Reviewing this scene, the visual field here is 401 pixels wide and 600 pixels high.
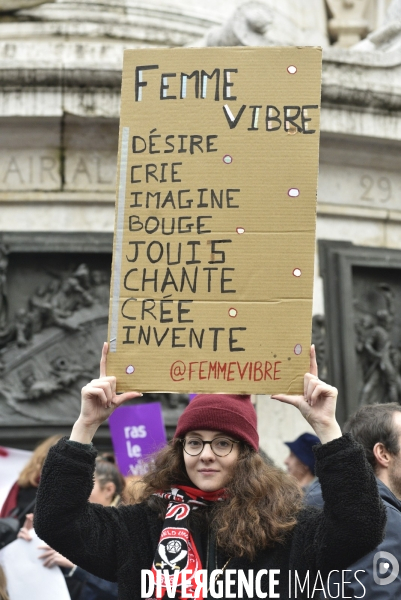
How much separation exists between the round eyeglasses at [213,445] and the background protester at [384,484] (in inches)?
26.8

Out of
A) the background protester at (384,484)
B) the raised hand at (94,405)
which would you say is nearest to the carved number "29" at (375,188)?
the background protester at (384,484)

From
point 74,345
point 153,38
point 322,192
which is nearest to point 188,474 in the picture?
point 74,345

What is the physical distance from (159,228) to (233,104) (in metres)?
0.54

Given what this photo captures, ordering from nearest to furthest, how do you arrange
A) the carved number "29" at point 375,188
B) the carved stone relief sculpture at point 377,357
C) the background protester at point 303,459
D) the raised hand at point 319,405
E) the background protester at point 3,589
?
the raised hand at point 319,405
the background protester at point 3,589
the background protester at point 303,459
the carved stone relief sculpture at point 377,357
the carved number "29" at point 375,188

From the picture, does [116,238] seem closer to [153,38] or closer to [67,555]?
[67,555]

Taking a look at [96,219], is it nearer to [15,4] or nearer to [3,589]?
[15,4]

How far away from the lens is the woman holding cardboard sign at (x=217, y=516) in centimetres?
384

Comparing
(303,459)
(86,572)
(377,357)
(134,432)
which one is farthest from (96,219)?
(86,572)

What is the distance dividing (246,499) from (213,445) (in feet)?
0.74

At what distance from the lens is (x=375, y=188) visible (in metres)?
9.23

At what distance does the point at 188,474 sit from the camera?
413cm

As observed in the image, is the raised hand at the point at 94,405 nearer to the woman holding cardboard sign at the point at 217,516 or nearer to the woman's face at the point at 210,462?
the woman holding cardboard sign at the point at 217,516

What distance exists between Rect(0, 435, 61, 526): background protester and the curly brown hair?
104 inches

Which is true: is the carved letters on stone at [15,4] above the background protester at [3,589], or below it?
above
